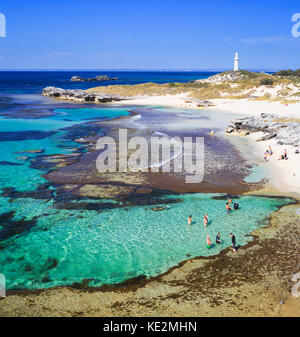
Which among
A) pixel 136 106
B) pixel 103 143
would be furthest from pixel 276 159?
pixel 136 106

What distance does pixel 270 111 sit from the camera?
62.5 metres

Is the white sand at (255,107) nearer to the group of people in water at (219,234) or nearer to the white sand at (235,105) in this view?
the white sand at (235,105)

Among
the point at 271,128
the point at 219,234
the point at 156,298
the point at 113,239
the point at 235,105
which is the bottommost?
the point at 156,298

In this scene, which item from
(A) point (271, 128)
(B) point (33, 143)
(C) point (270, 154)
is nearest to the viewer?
(C) point (270, 154)

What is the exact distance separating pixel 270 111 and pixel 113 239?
5367 centimetres

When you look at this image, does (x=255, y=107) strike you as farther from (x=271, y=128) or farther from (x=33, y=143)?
(x=33, y=143)

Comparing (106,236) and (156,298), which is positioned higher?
(106,236)

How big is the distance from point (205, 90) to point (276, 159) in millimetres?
64786

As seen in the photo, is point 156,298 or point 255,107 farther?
point 255,107

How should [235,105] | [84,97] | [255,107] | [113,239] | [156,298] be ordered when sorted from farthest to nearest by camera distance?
[84,97], [235,105], [255,107], [113,239], [156,298]

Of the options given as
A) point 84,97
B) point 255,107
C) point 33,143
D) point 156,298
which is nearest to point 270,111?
point 255,107

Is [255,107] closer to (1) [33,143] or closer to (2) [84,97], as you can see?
(1) [33,143]
